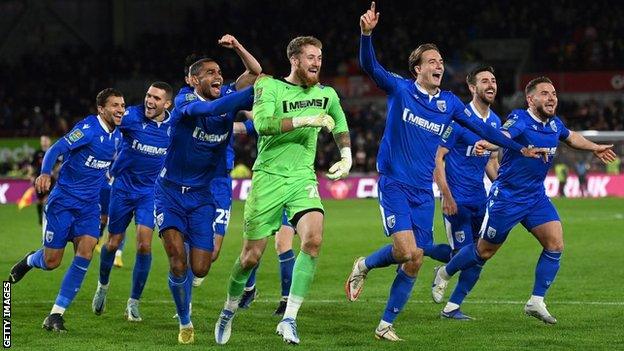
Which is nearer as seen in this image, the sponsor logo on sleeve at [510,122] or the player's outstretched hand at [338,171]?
the player's outstretched hand at [338,171]

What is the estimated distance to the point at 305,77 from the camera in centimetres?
990

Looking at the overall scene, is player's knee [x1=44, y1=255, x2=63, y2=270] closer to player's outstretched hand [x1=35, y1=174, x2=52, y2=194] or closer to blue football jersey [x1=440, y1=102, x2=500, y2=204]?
player's outstretched hand [x1=35, y1=174, x2=52, y2=194]

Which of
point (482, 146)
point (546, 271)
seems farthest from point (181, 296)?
point (546, 271)

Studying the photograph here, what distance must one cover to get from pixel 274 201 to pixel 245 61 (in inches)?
57.1

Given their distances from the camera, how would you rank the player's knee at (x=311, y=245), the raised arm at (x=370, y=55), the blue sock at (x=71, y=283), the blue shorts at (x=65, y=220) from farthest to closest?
the blue shorts at (x=65, y=220) < the blue sock at (x=71, y=283) < the raised arm at (x=370, y=55) < the player's knee at (x=311, y=245)

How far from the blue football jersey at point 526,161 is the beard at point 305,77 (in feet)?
8.30

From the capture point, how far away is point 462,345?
10.0 m

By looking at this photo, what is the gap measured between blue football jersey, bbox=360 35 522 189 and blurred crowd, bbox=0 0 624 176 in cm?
2679

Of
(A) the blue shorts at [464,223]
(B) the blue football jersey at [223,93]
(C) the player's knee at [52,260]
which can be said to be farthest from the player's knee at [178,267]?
(A) the blue shorts at [464,223]

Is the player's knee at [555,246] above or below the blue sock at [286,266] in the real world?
above

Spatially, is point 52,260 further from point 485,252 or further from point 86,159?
point 485,252

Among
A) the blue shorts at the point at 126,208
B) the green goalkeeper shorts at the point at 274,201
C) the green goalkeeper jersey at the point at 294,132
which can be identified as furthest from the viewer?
the blue shorts at the point at 126,208

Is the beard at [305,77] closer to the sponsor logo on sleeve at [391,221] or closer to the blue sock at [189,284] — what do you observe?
the sponsor logo on sleeve at [391,221]

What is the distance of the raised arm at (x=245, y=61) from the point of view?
33.0ft
